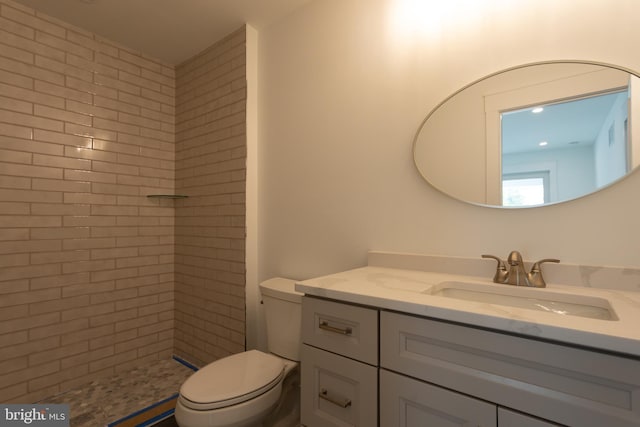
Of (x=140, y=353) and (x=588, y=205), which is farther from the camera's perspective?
(x=140, y=353)

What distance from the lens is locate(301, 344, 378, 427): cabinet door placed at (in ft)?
3.22

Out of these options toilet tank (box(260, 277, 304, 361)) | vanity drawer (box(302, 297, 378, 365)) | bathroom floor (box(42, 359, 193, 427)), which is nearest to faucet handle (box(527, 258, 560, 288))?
vanity drawer (box(302, 297, 378, 365))

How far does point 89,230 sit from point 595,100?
2.89 meters

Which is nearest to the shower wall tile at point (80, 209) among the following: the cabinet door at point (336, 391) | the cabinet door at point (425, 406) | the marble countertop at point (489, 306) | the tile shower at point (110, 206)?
the tile shower at point (110, 206)

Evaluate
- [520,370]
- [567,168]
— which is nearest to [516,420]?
[520,370]

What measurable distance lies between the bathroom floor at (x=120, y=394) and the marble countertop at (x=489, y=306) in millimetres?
1485

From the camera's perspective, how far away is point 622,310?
821 millimetres

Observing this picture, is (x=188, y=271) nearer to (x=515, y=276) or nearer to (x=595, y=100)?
(x=515, y=276)

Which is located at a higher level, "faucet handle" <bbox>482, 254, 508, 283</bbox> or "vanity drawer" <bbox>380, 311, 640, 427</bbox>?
"faucet handle" <bbox>482, 254, 508, 283</bbox>

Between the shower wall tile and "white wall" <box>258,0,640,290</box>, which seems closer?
"white wall" <box>258,0,640,290</box>

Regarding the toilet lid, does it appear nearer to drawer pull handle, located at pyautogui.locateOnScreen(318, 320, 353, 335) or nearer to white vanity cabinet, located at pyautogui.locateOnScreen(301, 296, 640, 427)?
white vanity cabinet, located at pyautogui.locateOnScreen(301, 296, 640, 427)

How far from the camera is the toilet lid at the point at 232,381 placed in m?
1.22

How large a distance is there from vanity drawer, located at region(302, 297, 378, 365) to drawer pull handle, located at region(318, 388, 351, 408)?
0.16 metres

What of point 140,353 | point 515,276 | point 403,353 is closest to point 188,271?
point 140,353
